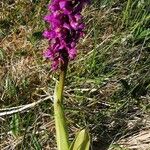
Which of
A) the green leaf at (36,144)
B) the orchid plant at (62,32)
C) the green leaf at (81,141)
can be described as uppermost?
the orchid plant at (62,32)

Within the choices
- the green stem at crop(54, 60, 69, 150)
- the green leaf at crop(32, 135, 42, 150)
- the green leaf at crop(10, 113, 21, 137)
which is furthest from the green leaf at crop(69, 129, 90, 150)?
the green leaf at crop(10, 113, 21, 137)

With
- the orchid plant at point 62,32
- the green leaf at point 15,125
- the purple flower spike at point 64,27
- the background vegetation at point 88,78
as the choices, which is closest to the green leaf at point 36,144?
the background vegetation at point 88,78

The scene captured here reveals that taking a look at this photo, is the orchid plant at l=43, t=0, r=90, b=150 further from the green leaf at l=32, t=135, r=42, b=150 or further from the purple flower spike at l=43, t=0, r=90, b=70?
the green leaf at l=32, t=135, r=42, b=150

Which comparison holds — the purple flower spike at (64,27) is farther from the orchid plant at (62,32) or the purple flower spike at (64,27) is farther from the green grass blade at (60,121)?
the green grass blade at (60,121)

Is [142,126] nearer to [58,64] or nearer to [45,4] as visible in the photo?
[58,64]

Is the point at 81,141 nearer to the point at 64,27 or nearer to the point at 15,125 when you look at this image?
the point at 15,125

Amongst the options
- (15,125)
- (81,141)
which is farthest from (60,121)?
(15,125)

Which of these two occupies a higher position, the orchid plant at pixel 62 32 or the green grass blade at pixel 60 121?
the orchid plant at pixel 62 32
